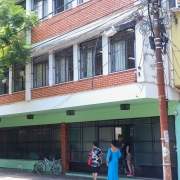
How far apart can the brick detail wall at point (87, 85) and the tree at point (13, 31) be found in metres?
1.69

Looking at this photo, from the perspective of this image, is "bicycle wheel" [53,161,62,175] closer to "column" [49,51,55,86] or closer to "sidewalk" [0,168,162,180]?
"sidewalk" [0,168,162,180]

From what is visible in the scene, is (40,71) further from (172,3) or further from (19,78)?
(172,3)

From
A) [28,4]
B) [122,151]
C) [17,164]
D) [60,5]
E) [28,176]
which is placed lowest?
[28,176]

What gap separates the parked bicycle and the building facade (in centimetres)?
28

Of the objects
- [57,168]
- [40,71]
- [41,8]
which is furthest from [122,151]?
[41,8]

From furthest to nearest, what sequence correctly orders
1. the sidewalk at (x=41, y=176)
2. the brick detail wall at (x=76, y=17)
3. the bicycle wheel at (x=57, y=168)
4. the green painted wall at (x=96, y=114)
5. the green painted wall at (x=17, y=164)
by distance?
the green painted wall at (x=17, y=164) → the bicycle wheel at (x=57, y=168) → the sidewalk at (x=41, y=176) → the green painted wall at (x=96, y=114) → the brick detail wall at (x=76, y=17)

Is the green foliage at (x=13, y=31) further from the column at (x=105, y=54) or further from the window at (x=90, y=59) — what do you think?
the column at (x=105, y=54)

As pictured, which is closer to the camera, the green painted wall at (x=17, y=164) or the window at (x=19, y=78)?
the window at (x=19, y=78)

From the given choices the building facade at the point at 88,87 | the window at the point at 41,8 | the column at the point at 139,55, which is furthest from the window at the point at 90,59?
the window at the point at 41,8

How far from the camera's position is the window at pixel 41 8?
1680 cm

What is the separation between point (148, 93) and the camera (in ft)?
38.0

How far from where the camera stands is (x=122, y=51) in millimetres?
13023

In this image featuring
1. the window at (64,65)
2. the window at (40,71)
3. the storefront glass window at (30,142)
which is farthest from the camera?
the storefront glass window at (30,142)

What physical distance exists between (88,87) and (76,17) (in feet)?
10.1
